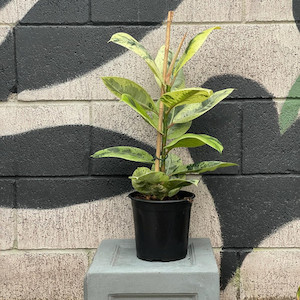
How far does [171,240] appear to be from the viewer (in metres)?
1.40

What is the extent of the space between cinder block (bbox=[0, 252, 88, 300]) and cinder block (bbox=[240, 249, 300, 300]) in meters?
0.69

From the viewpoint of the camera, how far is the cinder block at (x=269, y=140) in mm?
1636

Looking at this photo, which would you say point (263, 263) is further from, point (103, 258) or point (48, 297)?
point (48, 297)

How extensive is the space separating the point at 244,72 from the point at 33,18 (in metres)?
0.86

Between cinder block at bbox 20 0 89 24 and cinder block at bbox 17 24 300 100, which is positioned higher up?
cinder block at bbox 20 0 89 24

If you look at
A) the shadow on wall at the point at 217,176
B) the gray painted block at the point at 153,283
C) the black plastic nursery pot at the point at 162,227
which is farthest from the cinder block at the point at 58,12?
the gray painted block at the point at 153,283

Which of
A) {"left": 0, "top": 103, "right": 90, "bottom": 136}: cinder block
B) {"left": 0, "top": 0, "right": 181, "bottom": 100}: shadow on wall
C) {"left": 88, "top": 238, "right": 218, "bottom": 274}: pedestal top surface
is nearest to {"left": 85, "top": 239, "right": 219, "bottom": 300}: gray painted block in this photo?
{"left": 88, "top": 238, "right": 218, "bottom": 274}: pedestal top surface

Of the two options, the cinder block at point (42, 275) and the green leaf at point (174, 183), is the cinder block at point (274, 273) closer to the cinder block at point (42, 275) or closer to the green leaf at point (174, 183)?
the green leaf at point (174, 183)

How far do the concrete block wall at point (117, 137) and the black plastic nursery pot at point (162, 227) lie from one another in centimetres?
25

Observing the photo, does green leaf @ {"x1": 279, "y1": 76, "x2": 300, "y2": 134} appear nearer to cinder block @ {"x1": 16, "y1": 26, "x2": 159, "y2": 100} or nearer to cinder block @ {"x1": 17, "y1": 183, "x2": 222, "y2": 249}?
cinder block @ {"x1": 17, "y1": 183, "x2": 222, "y2": 249}

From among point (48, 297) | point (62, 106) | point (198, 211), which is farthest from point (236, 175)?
point (48, 297)

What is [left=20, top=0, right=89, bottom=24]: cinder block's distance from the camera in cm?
162

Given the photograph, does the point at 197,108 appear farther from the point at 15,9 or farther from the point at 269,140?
the point at 15,9

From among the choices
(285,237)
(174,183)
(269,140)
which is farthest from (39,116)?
(285,237)
